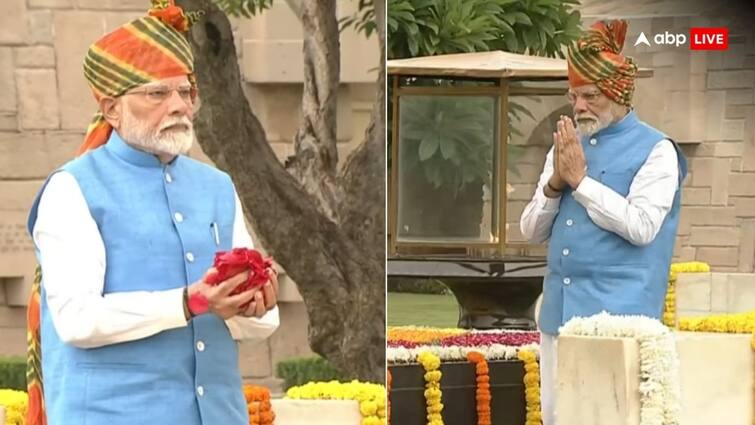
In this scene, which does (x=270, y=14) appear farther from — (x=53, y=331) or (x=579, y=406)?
(x=579, y=406)

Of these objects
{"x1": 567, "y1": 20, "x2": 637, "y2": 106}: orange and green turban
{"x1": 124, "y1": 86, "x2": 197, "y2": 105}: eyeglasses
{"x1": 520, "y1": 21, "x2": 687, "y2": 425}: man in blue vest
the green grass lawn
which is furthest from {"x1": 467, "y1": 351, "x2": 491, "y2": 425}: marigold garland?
{"x1": 124, "y1": 86, "x2": 197, "y2": 105}: eyeglasses

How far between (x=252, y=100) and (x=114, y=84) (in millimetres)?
617

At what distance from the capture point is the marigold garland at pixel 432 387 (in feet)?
18.0

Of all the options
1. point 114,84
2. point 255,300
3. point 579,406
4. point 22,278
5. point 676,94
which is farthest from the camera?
point 676,94

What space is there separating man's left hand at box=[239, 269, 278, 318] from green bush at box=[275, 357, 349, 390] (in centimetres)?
83

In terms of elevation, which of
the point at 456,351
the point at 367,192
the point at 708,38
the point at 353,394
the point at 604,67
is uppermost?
the point at 708,38

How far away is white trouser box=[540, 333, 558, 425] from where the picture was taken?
4.42 meters

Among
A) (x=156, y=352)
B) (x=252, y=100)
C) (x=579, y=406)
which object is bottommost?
(x=579, y=406)

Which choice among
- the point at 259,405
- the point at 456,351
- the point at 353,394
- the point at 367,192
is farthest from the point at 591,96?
the point at 456,351

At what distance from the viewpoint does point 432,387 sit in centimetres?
552

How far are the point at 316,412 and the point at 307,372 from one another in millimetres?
Answer: 118

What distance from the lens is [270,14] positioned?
11.5 ft

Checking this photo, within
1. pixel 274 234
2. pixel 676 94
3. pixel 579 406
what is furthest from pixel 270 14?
pixel 676 94

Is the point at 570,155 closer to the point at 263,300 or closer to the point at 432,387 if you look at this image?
the point at 432,387
